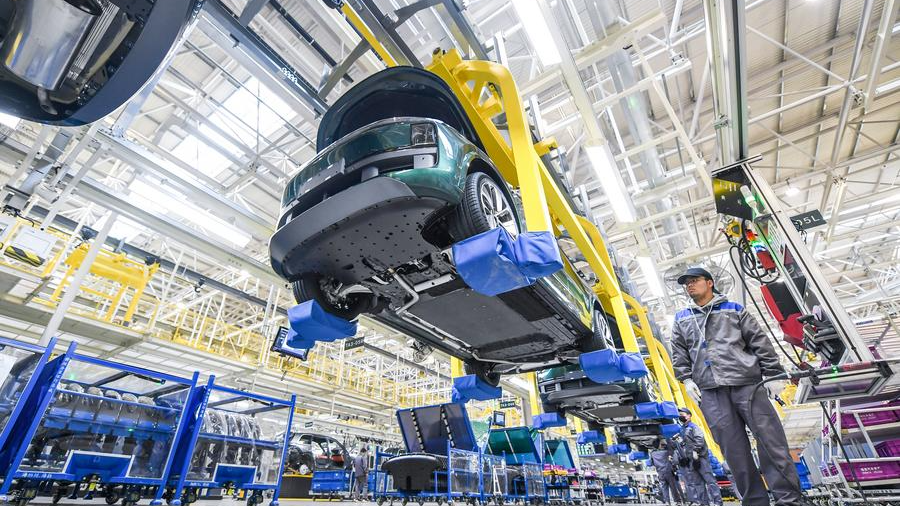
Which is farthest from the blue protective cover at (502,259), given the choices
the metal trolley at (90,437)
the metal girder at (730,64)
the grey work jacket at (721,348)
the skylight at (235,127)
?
the skylight at (235,127)

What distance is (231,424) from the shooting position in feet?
17.2

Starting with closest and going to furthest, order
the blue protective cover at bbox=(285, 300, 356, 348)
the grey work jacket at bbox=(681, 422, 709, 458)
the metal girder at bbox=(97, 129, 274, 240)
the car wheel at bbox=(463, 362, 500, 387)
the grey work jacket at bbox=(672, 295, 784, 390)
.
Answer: the grey work jacket at bbox=(672, 295, 784, 390) → the blue protective cover at bbox=(285, 300, 356, 348) → the metal girder at bbox=(97, 129, 274, 240) → the car wheel at bbox=(463, 362, 500, 387) → the grey work jacket at bbox=(681, 422, 709, 458)

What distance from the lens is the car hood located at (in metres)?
2.80

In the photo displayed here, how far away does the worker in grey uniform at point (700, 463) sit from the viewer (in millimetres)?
7169

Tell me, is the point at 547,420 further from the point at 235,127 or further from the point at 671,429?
the point at 235,127

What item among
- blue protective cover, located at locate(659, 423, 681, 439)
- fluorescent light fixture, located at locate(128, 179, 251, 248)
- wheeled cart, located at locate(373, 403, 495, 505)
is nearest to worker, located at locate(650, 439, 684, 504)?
blue protective cover, located at locate(659, 423, 681, 439)

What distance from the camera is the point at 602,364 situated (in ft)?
12.9

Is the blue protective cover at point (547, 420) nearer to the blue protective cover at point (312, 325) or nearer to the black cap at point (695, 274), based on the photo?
the black cap at point (695, 274)

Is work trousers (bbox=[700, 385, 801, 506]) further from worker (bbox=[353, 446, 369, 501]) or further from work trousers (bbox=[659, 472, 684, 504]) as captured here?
worker (bbox=[353, 446, 369, 501])

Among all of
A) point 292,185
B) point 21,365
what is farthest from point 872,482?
point 21,365

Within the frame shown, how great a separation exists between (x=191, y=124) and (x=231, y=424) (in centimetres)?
597

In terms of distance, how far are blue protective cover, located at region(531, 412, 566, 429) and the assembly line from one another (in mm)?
46

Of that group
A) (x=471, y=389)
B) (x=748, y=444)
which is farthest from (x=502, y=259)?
(x=471, y=389)

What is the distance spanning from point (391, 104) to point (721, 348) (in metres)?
3.08
